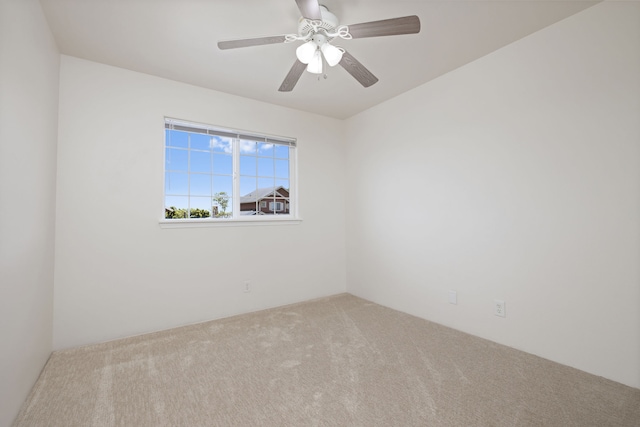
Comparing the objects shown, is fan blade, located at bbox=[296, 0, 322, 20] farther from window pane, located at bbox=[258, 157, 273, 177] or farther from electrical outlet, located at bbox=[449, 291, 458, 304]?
electrical outlet, located at bbox=[449, 291, 458, 304]

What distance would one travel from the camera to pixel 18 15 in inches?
59.1

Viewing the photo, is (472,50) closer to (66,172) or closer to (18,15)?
(18,15)

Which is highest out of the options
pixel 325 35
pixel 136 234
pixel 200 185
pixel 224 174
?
pixel 325 35

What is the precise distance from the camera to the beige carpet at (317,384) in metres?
1.51

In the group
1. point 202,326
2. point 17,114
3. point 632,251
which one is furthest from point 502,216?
point 17,114

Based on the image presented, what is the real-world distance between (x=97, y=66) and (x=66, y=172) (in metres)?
0.94

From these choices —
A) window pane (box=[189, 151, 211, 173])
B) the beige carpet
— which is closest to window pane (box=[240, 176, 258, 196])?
window pane (box=[189, 151, 211, 173])

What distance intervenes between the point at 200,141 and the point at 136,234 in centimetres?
112

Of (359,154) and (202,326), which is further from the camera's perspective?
(359,154)

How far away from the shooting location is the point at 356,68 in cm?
197

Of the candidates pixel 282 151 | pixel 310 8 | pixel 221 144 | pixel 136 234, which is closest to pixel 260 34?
pixel 310 8

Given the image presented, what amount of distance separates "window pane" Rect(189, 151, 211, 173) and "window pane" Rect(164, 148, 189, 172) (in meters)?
0.05

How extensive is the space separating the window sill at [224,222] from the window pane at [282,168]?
0.56 meters

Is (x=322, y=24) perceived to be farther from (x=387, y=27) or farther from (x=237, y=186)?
(x=237, y=186)
